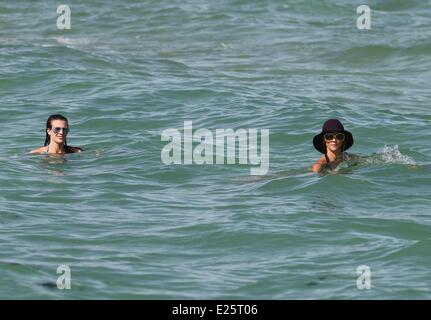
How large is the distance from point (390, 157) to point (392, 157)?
6 cm

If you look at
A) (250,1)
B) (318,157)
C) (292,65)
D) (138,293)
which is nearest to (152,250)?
(138,293)

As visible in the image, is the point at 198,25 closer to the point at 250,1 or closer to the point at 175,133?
the point at 250,1

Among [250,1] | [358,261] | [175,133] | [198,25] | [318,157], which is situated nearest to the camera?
[358,261]

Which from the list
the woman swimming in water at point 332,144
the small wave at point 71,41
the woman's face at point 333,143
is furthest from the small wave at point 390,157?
the small wave at point 71,41

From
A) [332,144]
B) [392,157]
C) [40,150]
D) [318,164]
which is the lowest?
[318,164]

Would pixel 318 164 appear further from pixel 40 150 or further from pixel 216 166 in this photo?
pixel 40 150

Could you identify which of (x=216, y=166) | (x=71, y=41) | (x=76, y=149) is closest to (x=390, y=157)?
(x=216, y=166)

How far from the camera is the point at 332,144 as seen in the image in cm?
1538

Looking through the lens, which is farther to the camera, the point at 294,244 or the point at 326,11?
the point at 326,11

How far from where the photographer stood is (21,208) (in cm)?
1414

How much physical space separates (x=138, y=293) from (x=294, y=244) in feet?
7.60

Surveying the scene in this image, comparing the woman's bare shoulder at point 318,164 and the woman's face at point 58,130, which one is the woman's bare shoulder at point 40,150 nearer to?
the woman's face at point 58,130

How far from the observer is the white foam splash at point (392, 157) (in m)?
16.3

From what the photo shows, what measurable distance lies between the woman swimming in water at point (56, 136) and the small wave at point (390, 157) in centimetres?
430
